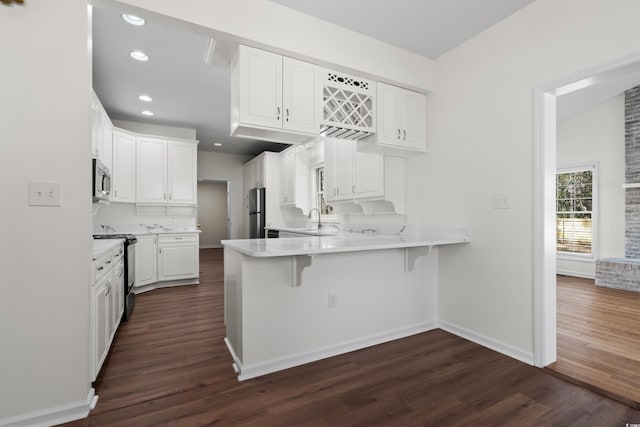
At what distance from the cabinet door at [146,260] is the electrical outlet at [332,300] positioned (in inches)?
131

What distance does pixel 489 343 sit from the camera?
8.55ft

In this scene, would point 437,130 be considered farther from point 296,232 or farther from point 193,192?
point 193,192

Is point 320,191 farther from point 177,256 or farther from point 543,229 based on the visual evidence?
point 543,229

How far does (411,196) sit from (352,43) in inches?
64.9

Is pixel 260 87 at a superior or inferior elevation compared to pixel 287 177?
superior

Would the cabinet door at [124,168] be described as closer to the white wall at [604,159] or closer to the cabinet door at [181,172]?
the cabinet door at [181,172]

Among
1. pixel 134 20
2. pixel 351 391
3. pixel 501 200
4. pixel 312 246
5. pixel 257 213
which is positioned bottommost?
pixel 351 391

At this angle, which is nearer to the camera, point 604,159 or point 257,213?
point 604,159

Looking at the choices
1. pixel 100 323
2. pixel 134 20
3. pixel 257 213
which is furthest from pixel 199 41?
pixel 257 213

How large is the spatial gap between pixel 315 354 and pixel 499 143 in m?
2.30

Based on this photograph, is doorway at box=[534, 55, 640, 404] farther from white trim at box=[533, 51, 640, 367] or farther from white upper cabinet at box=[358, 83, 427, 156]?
white upper cabinet at box=[358, 83, 427, 156]

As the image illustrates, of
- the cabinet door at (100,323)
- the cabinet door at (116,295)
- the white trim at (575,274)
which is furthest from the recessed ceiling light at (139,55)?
the white trim at (575,274)

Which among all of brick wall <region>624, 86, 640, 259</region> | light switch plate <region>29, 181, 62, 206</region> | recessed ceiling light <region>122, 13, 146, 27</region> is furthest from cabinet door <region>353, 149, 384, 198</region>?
brick wall <region>624, 86, 640, 259</region>

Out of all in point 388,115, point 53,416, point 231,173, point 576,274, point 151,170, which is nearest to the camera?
point 53,416
